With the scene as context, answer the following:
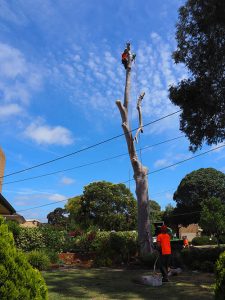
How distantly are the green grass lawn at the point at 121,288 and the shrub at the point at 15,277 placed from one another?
5.20 metres

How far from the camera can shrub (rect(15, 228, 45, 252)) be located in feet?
69.6

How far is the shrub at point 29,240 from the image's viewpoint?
21203 mm

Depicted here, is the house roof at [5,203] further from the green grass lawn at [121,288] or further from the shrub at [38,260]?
the green grass lawn at [121,288]

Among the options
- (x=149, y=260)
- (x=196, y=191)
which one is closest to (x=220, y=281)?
(x=149, y=260)

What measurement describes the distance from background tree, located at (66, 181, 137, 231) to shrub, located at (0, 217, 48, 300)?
5439 cm

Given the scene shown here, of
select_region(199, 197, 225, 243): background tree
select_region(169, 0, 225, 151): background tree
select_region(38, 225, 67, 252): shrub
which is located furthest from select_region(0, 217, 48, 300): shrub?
select_region(199, 197, 225, 243): background tree

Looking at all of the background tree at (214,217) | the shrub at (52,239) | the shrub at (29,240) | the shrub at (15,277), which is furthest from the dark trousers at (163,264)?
the background tree at (214,217)

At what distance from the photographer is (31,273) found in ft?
14.9

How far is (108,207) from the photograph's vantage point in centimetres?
6116

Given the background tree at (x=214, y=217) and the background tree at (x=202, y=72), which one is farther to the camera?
the background tree at (x=214, y=217)

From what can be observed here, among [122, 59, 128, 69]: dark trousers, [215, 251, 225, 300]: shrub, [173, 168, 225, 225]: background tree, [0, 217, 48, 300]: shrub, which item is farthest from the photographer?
[173, 168, 225, 225]: background tree

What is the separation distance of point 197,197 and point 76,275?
152 ft

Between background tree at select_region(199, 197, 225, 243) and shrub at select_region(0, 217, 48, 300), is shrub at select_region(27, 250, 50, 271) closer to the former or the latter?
shrub at select_region(0, 217, 48, 300)

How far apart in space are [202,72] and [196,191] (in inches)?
1826
